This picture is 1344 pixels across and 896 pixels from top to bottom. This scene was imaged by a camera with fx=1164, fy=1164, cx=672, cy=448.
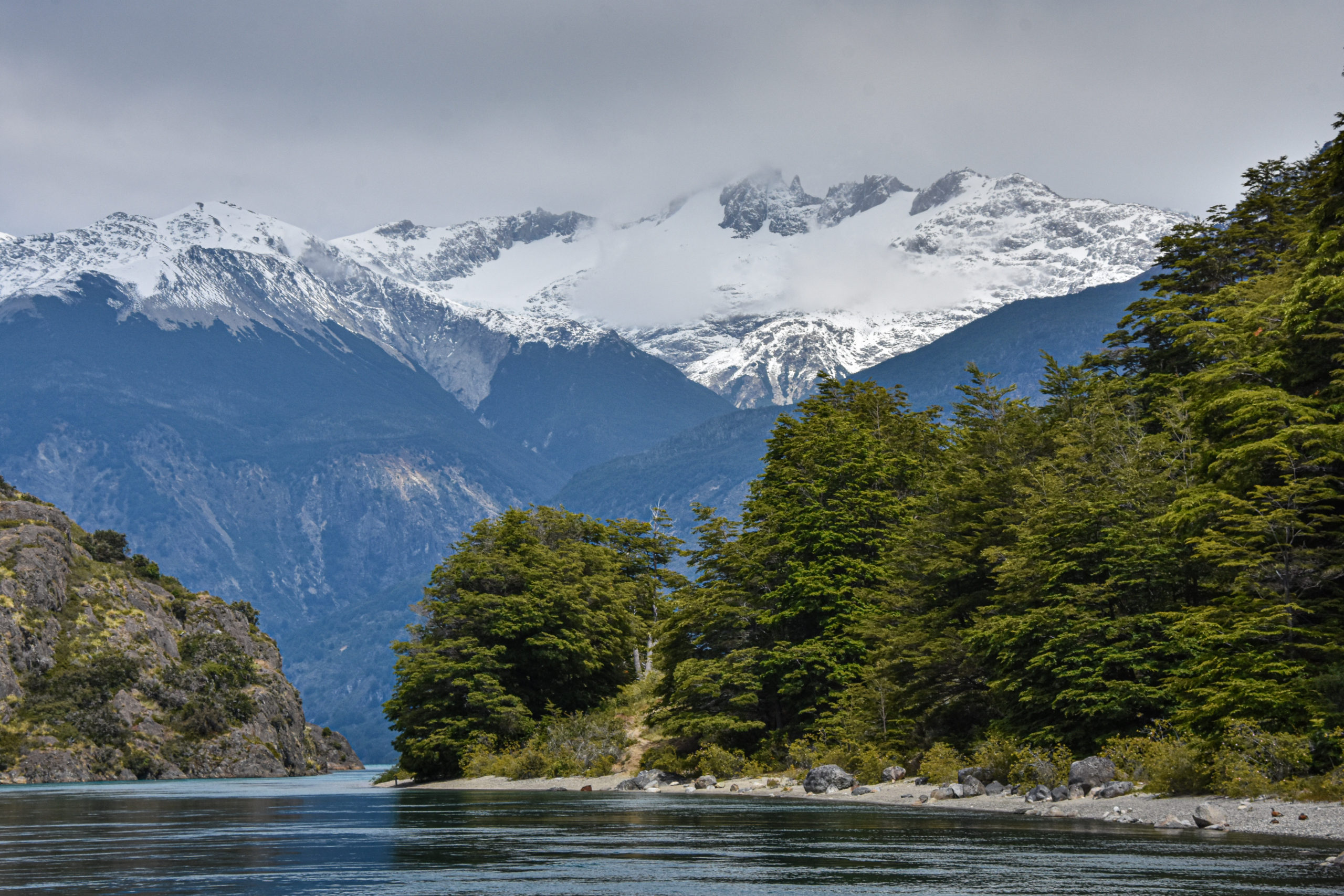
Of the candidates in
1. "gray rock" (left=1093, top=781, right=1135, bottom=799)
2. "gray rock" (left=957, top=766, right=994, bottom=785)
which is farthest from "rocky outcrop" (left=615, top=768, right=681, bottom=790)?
"gray rock" (left=1093, top=781, right=1135, bottom=799)

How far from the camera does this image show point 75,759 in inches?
5217

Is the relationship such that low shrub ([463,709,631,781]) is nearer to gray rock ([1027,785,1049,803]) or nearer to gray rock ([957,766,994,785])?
gray rock ([957,766,994,785])

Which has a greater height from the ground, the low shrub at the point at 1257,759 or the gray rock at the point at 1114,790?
the low shrub at the point at 1257,759

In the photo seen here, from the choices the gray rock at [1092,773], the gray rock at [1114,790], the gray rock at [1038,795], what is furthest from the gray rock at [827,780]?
the gray rock at [1114,790]

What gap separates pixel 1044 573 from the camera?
48.0 meters

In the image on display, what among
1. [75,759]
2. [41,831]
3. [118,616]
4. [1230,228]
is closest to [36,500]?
[118,616]

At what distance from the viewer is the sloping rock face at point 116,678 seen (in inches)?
5349

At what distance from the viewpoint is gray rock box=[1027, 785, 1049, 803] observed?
140ft

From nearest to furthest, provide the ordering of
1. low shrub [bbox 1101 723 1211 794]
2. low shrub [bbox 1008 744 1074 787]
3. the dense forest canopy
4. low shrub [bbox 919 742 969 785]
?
1. the dense forest canopy
2. low shrub [bbox 1101 723 1211 794]
3. low shrub [bbox 1008 744 1074 787]
4. low shrub [bbox 919 742 969 785]

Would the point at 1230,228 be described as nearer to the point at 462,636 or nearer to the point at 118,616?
the point at 462,636

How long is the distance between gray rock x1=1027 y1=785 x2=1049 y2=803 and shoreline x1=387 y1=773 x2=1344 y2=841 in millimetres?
362

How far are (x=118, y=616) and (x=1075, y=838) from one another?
153480 mm

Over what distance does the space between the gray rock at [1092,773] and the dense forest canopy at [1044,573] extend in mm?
1475

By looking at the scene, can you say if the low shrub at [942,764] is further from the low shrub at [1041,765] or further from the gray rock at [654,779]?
the gray rock at [654,779]
